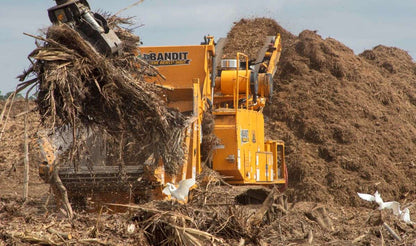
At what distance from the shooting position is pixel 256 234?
5969 millimetres

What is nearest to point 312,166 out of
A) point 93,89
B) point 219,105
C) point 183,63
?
point 219,105

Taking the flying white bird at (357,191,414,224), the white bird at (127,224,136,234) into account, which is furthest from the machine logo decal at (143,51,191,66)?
the white bird at (127,224,136,234)

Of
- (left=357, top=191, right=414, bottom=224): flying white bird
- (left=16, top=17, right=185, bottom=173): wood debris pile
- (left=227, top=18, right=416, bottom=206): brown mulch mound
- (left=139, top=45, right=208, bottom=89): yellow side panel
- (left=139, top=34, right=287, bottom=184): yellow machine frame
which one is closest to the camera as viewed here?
(left=16, top=17, right=185, bottom=173): wood debris pile

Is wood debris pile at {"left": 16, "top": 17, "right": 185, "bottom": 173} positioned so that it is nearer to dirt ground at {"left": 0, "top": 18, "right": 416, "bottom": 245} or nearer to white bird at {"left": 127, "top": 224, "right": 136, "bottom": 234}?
dirt ground at {"left": 0, "top": 18, "right": 416, "bottom": 245}

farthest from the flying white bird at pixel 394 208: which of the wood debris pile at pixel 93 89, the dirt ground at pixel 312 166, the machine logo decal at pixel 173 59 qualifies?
the machine logo decal at pixel 173 59

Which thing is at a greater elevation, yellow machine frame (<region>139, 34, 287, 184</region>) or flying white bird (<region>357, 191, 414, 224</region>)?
yellow machine frame (<region>139, 34, 287, 184</region>)

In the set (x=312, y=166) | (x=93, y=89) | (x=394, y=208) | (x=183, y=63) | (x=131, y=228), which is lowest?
(x=131, y=228)

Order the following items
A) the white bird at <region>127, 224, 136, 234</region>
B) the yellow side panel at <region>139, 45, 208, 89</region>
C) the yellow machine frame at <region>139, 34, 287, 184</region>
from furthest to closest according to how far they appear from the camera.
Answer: the yellow side panel at <region>139, 45, 208, 89</region>
the yellow machine frame at <region>139, 34, 287, 184</region>
the white bird at <region>127, 224, 136, 234</region>

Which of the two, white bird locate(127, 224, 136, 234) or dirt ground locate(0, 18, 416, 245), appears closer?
white bird locate(127, 224, 136, 234)

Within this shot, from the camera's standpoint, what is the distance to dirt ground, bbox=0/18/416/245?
565 cm

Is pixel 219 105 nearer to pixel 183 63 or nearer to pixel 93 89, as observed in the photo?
pixel 183 63

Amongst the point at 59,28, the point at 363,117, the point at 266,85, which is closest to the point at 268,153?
the point at 266,85

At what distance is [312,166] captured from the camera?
1350cm

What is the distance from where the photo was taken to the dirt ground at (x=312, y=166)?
223 inches
